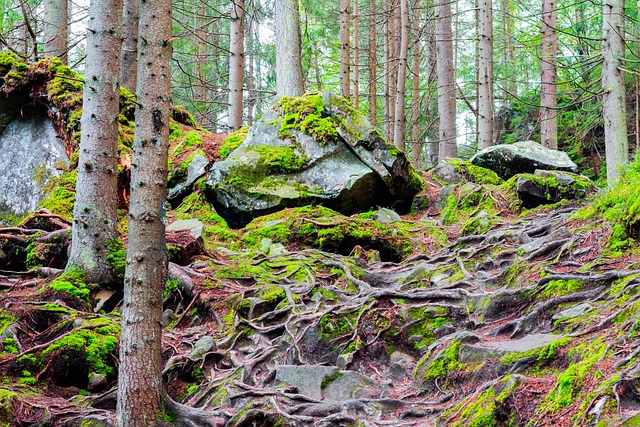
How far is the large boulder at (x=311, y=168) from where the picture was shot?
9.34m

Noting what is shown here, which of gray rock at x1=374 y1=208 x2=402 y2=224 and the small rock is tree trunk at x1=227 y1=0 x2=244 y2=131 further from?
A: the small rock

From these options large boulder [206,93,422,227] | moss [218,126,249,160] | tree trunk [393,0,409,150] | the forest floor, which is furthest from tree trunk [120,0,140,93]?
tree trunk [393,0,409,150]

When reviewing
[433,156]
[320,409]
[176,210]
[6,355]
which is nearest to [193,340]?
[6,355]

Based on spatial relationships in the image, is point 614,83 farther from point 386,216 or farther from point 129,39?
point 129,39

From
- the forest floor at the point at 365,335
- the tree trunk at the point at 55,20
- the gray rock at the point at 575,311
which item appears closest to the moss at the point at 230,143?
the forest floor at the point at 365,335

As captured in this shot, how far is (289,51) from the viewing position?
505 inches

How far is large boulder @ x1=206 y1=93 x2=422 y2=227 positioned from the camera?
934 centimetres

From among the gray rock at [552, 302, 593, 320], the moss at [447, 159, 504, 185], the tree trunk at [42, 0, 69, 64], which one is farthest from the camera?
the tree trunk at [42, 0, 69, 64]

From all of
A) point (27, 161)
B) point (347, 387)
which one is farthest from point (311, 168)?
point (347, 387)

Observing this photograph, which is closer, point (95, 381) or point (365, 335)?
point (95, 381)

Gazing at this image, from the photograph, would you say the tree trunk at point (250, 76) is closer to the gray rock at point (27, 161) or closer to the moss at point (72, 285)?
the gray rock at point (27, 161)

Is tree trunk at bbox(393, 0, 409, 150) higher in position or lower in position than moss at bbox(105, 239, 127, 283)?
higher

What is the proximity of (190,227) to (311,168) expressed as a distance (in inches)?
106

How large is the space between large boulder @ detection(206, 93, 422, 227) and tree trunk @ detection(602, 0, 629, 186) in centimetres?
380
